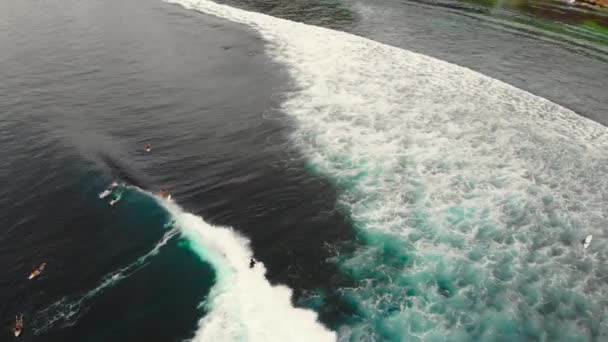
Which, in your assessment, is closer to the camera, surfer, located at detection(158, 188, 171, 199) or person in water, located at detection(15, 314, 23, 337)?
person in water, located at detection(15, 314, 23, 337)

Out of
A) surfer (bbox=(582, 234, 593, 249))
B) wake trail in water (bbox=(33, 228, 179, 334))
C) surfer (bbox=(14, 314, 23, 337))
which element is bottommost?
surfer (bbox=(14, 314, 23, 337))

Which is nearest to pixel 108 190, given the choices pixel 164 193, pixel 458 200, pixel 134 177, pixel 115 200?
pixel 115 200

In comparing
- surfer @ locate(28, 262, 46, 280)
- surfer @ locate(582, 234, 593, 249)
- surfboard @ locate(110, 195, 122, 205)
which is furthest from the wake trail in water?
surfer @ locate(582, 234, 593, 249)

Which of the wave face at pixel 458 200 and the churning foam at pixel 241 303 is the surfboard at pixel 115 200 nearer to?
the churning foam at pixel 241 303

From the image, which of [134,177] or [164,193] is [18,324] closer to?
[164,193]

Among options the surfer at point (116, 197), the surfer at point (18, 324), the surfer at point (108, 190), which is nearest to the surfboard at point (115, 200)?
the surfer at point (116, 197)

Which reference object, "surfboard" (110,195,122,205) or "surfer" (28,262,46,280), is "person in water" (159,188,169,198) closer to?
"surfboard" (110,195,122,205)
